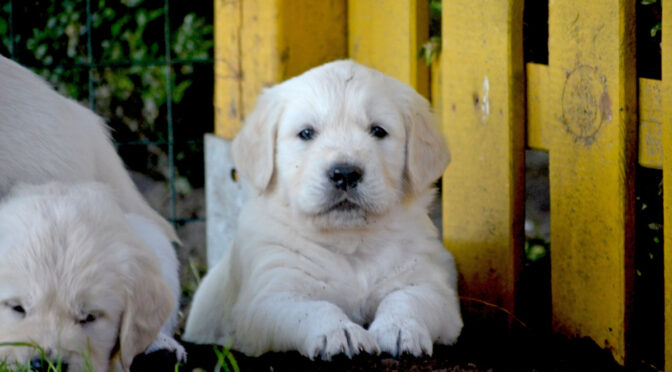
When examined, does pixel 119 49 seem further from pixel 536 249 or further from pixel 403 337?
pixel 403 337

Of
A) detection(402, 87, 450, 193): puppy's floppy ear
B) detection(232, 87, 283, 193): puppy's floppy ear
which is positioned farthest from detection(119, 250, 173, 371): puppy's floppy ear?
detection(402, 87, 450, 193): puppy's floppy ear

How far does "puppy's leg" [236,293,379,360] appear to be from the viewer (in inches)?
143

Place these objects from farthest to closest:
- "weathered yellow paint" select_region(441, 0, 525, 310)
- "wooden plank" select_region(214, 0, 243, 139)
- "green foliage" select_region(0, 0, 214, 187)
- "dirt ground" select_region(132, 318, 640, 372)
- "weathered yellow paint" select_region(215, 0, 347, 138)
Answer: "green foliage" select_region(0, 0, 214, 187)
"wooden plank" select_region(214, 0, 243, 139)
"weathered yellow paint" select_region(215, 0, 347, 138)
"weathered yellow paint" select_region(441, 0, 525, 310)
"dirt ground" select_region(132, 318, 640, 372)

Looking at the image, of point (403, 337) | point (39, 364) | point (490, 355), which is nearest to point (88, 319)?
point (39, 364)

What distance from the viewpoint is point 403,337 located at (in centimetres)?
373

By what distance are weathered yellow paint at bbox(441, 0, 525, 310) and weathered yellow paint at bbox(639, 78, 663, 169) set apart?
2.36 ft

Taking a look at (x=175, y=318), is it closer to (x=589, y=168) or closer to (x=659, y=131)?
(x=589, y=168)

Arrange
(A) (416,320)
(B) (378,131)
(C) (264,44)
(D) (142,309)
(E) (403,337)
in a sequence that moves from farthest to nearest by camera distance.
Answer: (C) (264,44)
(B) (378,131)
(A) (416,320)
(E) (403,337)
(D) (142,309)

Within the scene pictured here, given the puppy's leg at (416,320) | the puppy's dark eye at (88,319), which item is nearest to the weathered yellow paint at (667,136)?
the puppy's leg at (416,320)

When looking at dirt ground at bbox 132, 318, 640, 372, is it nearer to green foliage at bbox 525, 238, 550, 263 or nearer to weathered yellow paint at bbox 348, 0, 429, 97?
green foliage at bbox 525, 238, 550, 263

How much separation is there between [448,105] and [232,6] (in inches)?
58.6

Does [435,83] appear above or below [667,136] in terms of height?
above

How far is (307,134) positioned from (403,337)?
106 cm

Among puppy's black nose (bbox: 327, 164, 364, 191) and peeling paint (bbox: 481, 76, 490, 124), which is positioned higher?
peeling paint (bbox: 481, 76, 490, 124)
